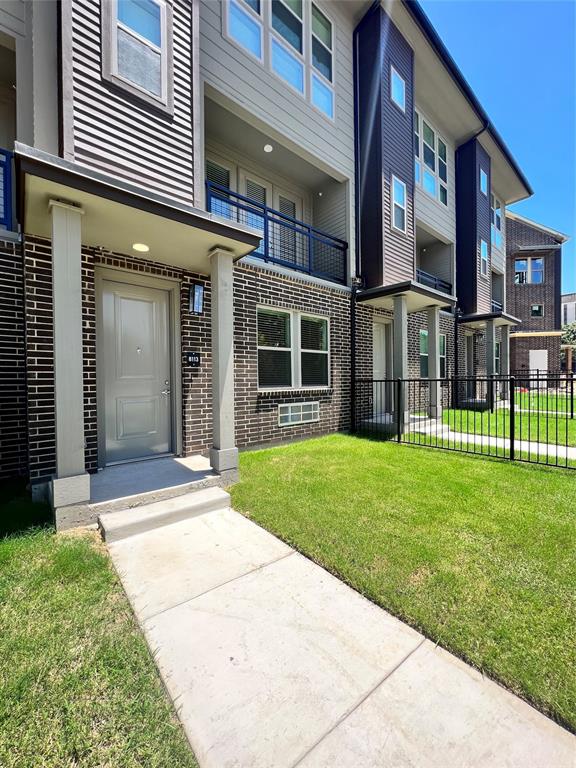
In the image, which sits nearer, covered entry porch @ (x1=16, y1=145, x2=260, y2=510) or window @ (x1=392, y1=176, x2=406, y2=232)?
covered entry porch @ (x1=16, y1=145, x2=260, y2=510)

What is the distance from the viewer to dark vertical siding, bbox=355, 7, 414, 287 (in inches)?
314

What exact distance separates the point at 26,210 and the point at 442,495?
5504 millimetres

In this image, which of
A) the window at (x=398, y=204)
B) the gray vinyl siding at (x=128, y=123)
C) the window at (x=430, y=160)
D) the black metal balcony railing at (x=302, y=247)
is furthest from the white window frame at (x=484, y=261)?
the gray vinyl siding at (x=128, y=123)

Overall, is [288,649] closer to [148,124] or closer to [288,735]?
[288,735]

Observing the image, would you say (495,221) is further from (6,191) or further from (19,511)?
(19,511)

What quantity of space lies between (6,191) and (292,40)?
21.6ft

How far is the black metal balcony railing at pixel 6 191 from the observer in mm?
4156

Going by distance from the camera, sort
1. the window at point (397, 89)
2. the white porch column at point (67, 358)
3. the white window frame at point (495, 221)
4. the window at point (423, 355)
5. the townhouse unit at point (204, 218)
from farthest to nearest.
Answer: the white window frame at point (495, 221) → the window at point (423, 355) → the window at point (397, 89) → the townhouse unit at point (204, 218) → the white porch column at point (67, 358)

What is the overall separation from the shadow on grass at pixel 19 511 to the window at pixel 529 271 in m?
27.9

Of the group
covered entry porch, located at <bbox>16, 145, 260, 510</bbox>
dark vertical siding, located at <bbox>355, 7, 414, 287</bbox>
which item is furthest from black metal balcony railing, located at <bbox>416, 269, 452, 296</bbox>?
covered entry porch, located at <bbox>16, 145, 260, 510</bbox>

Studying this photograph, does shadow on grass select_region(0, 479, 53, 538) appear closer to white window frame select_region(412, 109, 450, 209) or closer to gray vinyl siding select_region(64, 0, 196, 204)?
gray vinyl siding select_region(64, 0, 196, 204)

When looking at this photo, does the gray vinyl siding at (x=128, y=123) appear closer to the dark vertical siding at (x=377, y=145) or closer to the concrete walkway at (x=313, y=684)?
the concrete walkway at (x=313, y=684)

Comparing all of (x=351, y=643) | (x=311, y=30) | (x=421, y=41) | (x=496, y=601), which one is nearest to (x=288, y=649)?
(x=351, y=643)

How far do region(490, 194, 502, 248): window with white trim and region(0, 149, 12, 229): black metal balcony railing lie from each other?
652 inches
